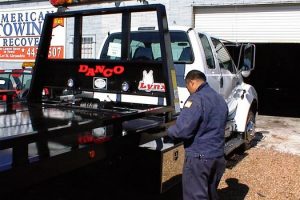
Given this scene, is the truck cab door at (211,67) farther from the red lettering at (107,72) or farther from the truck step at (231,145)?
the red lettering at (107,72)

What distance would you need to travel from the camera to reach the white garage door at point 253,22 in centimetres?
1338

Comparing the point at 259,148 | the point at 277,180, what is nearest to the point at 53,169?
the point at 277,180

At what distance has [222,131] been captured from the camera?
4.12m

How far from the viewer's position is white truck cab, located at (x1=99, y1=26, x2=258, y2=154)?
245 inches

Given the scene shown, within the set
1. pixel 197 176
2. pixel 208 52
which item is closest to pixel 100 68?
pixel 197 176

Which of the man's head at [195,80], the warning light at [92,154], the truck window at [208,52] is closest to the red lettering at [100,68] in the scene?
the man's head at [195,80]

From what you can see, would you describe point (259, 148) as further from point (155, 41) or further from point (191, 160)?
point (191, 160)

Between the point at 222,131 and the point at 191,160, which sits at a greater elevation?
the point at 222,131

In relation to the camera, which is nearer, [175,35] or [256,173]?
[175,35]

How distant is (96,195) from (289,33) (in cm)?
1150

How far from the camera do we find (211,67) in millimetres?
6641

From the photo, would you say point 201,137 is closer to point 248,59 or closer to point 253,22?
point 248,59

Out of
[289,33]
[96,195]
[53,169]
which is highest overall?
[289,33]

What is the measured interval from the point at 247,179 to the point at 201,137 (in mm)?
3029
